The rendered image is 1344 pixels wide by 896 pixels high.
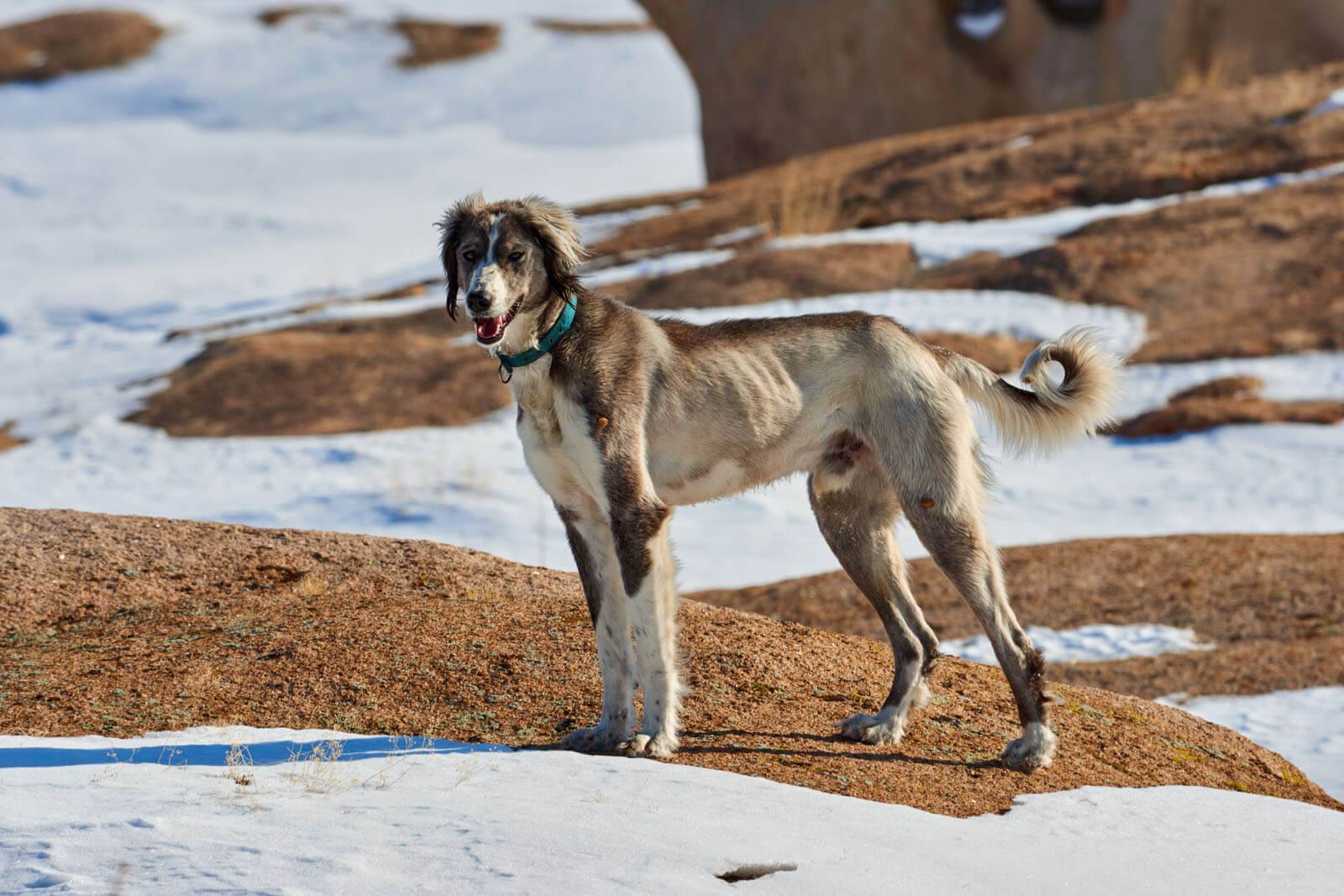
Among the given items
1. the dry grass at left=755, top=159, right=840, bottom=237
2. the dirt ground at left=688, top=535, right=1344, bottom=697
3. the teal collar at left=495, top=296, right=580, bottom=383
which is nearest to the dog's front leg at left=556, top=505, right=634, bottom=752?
the teal collar at left=495, top=296, right=580, bottom=383

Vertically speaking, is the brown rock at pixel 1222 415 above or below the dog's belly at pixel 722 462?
below

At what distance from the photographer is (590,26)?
219ft

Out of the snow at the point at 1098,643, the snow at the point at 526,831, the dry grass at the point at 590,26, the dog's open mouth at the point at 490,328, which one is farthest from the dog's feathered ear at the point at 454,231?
the dry grass at the point at 590,26

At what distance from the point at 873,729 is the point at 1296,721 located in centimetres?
428

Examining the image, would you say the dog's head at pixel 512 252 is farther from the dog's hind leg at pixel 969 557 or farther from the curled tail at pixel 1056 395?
the curled tail at pixel 1056 395

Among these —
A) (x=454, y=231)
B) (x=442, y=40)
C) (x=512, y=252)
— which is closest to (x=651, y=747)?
(x=512, y=252)

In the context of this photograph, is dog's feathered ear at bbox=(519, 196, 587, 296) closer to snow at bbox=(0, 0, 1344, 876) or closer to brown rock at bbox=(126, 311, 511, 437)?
snow at bbox=(0, 0, 1344, 876)

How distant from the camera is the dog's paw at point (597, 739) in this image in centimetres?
630

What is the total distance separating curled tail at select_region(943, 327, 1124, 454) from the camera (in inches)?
277

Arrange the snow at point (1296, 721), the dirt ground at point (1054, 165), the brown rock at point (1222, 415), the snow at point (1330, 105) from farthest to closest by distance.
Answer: the snow at point (1330, 105) → the dirt ground at point (1054, 165) → the brown rock at point (1222, 415) → the snow at point (1296, 721)

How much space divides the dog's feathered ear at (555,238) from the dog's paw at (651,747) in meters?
1.86

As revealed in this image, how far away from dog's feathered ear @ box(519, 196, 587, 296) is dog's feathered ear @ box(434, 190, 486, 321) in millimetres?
220

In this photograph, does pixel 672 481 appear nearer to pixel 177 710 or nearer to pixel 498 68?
pixel 177 710

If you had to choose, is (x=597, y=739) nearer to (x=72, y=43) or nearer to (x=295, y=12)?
(x=72, y=43)
